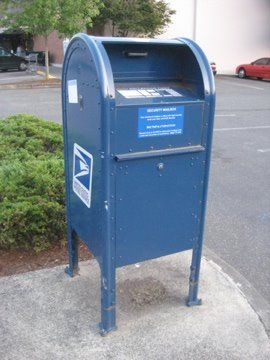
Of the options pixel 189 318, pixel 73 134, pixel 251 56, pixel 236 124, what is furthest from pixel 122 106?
pixel 251 56

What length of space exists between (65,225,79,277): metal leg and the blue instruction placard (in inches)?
46.1

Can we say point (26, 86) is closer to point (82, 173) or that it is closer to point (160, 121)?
point (82, 173)

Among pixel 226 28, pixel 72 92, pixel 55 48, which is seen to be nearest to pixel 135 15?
pixel 226 28

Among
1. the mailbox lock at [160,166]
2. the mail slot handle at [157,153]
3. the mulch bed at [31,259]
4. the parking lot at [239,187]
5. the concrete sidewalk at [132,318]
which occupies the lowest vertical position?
the parking lot at [239,187]

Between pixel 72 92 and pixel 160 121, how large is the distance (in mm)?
677

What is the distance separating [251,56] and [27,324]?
26863 mm

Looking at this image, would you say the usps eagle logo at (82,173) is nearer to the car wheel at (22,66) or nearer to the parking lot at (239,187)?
the parking lot at (239,187)

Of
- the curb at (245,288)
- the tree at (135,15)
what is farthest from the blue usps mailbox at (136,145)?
the tree at (135,15)

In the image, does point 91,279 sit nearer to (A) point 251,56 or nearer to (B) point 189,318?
(B) point 189,318

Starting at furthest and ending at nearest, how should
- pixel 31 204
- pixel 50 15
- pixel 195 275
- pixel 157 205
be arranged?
pixel 50 15
pixel 31 204
pixel 195 275
pixel 157 205

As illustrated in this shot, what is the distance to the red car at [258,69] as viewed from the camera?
22.3 metres

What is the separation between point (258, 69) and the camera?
22.6 metres

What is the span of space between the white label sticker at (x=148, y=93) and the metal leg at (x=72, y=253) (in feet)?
4.05

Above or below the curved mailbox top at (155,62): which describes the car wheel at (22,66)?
below
